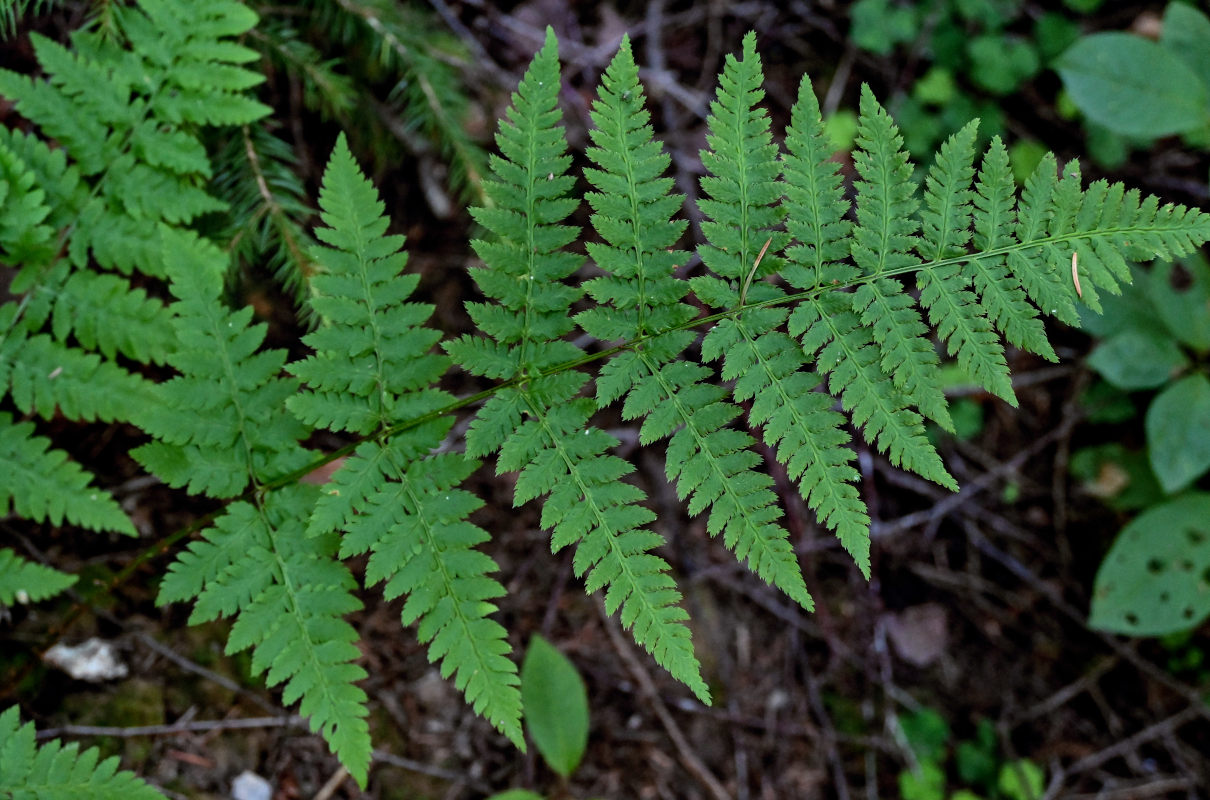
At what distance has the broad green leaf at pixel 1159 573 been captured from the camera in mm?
4094

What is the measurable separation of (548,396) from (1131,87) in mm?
3781

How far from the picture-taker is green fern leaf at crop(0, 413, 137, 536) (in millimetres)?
2504

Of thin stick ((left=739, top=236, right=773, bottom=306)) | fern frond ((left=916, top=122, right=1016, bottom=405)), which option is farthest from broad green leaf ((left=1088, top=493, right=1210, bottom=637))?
thin stick ((left=739, top=236, right=773, bottom=306))

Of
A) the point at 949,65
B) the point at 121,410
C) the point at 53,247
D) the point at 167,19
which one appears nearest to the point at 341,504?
the point at 121,410

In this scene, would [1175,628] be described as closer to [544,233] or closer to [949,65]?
[949,65]

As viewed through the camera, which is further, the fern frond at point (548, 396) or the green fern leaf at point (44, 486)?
the green fern leaf at point (44, 486)

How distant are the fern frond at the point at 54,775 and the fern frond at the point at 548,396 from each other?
1.39m

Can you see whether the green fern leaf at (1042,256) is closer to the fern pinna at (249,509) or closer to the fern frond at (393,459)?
the fern frond at (393,459)

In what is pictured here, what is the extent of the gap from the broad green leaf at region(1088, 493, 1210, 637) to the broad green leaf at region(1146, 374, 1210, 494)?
27 centimetres

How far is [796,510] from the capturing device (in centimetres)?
412

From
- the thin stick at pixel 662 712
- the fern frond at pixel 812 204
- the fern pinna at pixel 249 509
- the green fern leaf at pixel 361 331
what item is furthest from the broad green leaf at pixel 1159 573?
the fern pinna at pixel 249 509

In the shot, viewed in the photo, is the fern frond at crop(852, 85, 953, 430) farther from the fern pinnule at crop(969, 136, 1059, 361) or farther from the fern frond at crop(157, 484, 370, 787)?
the fern frond at crop(157, 484, 370, 787)

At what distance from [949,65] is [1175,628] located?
3296mm

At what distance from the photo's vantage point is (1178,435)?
4.06m
